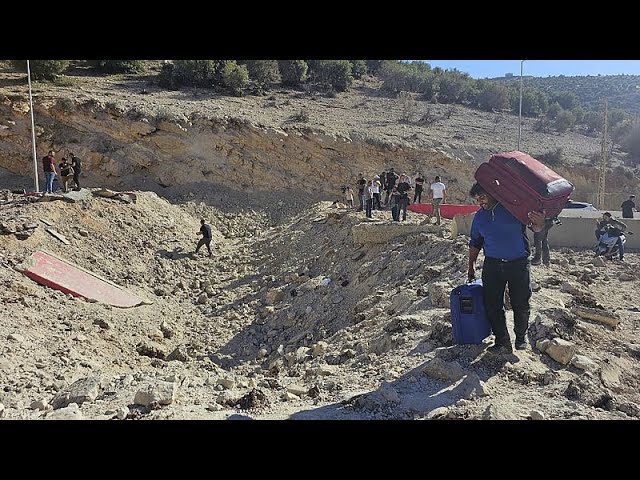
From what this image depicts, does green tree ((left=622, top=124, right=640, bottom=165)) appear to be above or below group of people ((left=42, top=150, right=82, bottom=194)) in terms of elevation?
above

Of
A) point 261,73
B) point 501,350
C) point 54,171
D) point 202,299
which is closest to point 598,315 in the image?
point 501,350

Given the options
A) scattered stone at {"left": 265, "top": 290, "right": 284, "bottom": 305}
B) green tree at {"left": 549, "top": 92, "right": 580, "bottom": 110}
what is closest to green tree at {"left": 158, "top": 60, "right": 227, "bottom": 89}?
scattered stone at {"left": 265, "top": 290, "right": 284, "bottom": 305}

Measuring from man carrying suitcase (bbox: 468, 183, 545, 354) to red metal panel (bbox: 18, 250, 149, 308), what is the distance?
7.35 meters

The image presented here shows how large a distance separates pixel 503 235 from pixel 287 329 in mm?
5450

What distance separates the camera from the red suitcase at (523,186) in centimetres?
423

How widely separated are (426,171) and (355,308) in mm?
13184

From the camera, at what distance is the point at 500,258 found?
177 inches

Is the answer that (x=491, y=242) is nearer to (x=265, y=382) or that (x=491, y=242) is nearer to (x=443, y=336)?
(x=443, y=336)

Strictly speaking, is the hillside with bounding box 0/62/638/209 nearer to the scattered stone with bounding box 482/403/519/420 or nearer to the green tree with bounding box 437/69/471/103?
the green tree with bounding box 437/69/471/103

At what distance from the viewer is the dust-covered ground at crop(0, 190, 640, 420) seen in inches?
165

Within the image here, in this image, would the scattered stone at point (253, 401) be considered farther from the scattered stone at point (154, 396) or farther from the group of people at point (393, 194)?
the group of people at point (393, 194)

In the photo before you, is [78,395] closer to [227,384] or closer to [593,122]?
[227,384]
